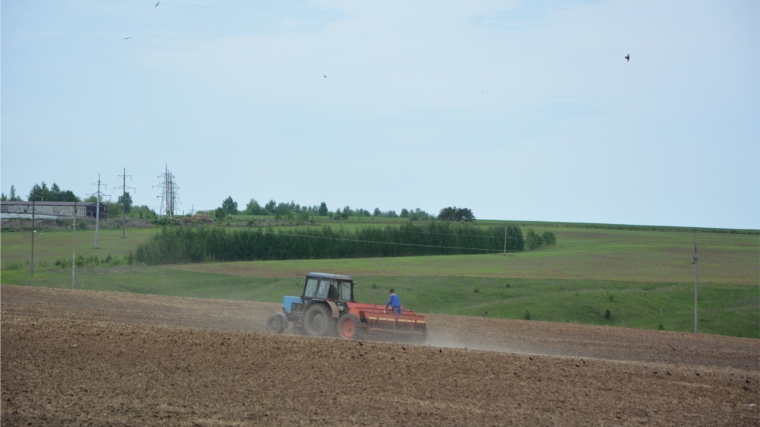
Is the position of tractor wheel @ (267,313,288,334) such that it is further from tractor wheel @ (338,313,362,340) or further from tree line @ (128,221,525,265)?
tree line @ (128,221,525,265)

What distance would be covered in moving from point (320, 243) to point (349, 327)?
6129 cm

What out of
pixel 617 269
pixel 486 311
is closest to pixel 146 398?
pixel 486 311

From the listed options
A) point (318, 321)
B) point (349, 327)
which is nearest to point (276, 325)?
point (318, 321)

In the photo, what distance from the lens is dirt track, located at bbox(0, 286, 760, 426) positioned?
1224 cm

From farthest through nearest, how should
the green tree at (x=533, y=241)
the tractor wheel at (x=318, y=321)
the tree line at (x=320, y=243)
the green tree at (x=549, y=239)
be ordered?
the green tree at (x=533, y=241) < the green tree at (x=549, y=239) < the tree line at (x=320, y=243) < the tractor wheel at (x=318, y=321)

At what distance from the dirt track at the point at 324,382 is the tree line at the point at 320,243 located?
5259 centimetres

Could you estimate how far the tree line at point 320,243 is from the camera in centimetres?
7538

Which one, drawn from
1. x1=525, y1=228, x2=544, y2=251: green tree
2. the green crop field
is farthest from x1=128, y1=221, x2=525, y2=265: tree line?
the green crop field

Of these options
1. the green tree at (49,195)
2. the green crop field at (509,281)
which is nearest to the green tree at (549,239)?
the green crop field at (509,281)

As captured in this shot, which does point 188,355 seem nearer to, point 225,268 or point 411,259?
point 225,268

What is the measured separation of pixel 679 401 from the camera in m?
15.1

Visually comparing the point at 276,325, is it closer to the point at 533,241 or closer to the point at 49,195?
the point at 533,241

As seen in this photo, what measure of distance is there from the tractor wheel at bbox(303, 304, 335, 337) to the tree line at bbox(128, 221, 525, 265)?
51.2m

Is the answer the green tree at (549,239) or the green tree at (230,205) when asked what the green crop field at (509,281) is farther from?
the green tree at (230,205)
